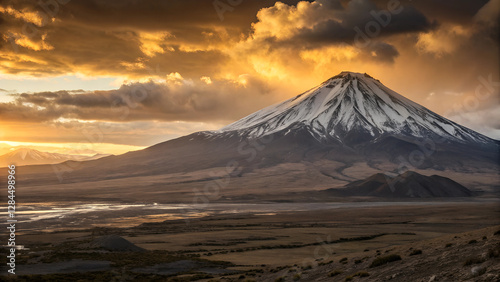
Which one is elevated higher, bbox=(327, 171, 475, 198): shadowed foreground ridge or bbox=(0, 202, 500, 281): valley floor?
bbox=(327, 171, 475, 198): shadowed foreground ridge

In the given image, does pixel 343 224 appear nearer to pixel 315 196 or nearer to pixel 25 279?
pixel 25 279

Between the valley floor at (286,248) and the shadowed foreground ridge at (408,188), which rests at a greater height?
the shadowed foreground ridge at (408,188)

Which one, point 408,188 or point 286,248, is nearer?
point 286,248

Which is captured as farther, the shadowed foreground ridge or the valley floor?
the shadowed foreground ridge

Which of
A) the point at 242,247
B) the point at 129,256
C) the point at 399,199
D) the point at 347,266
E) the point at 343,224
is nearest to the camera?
the point at 347,266

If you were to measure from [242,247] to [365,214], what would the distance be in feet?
186

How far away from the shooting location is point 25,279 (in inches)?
1439

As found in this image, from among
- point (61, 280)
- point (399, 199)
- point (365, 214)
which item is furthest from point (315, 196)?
point (61, 280)

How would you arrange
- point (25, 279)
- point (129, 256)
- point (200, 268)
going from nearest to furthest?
point (25, 279) < point (200, 268) < point (129, 256)

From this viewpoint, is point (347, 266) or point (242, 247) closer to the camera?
point (347, 266)

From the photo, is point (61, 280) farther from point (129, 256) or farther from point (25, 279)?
point (129, 256)

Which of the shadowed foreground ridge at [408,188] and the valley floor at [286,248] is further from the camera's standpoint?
the shadowed foreground ridge at [408,188]

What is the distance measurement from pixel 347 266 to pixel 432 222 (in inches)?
2760

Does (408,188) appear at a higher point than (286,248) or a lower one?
higher
